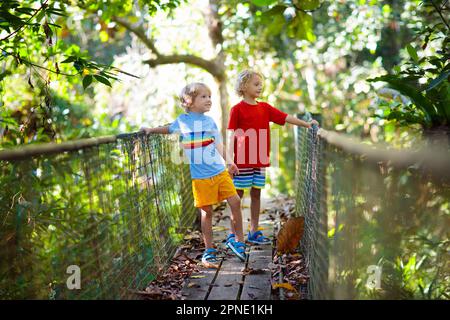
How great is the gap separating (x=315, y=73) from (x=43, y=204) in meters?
10.8

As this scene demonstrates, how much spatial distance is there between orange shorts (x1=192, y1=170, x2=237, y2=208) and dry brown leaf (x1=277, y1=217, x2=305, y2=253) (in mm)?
492

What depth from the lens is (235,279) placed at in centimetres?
389

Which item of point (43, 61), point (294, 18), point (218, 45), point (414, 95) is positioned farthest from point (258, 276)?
point (218, 45)

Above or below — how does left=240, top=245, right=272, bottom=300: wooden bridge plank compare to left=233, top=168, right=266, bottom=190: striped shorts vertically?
below

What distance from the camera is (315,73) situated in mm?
13812

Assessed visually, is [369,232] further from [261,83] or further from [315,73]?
[315,73]

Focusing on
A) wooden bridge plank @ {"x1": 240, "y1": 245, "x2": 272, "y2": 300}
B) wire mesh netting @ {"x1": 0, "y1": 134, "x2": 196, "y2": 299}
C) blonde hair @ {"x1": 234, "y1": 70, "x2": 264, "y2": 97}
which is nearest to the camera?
wire mesh netting @ {"x1": 0, "y1": 134, "x2": 196, "y2": 299}

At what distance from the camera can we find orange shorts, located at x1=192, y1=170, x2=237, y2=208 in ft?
14.2

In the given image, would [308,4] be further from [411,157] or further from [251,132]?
[411,157]

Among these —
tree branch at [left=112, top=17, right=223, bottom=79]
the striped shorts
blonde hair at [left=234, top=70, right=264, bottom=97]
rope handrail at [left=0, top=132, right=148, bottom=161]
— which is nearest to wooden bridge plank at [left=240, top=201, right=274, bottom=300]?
the striped shorts

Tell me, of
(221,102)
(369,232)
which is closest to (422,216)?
(369,232)

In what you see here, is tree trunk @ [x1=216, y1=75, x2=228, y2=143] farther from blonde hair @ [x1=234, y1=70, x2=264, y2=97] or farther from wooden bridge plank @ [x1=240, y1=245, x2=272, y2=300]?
wooden bridge plank @ [x1=240, y1=245, x2=272, y2=300]

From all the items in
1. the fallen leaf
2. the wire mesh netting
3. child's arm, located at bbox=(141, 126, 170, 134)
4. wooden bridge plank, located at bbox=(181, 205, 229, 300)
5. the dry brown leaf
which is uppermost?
child's arm, located at bbox=(141, 126, 170, 134)

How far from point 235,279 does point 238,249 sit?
509 mm
